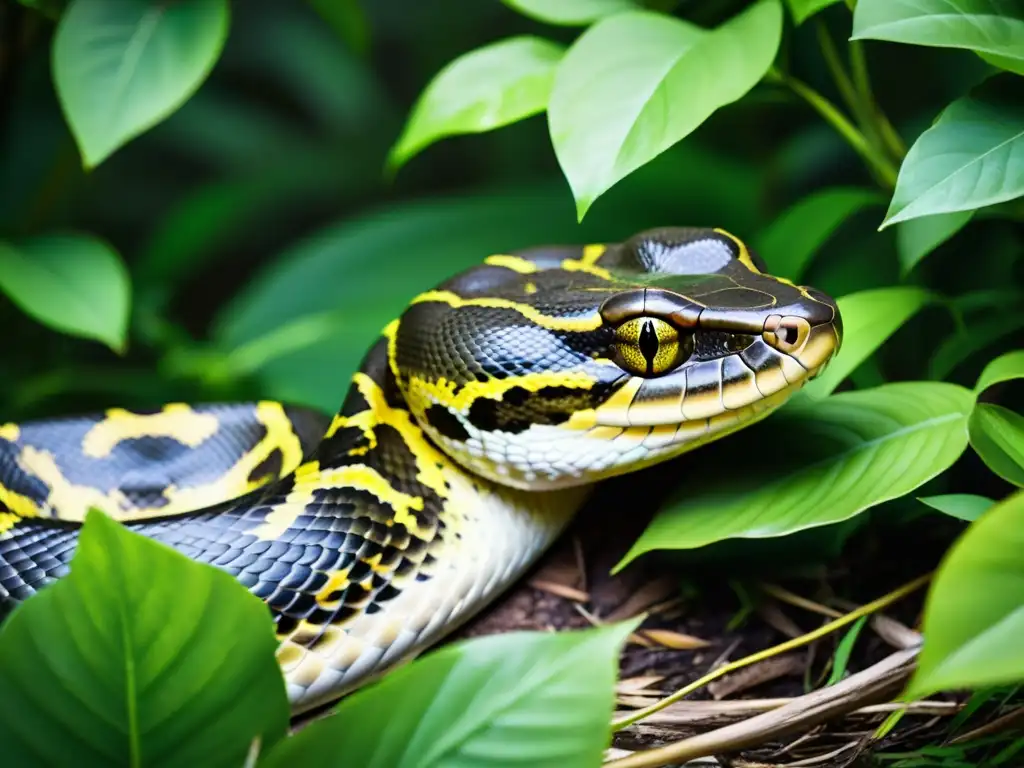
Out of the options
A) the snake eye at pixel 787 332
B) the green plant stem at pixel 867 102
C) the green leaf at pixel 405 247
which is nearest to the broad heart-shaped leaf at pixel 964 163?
the snake eye at pixel 787 332

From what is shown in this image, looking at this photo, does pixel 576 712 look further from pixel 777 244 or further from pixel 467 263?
pixel 467 263

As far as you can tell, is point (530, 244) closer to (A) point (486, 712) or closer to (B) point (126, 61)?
(B) point (126, 61)

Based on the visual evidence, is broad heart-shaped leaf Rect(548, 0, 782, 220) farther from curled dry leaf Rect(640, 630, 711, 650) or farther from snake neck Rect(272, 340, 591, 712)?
curled dry leaf Rect(640, 630, 711, 650)

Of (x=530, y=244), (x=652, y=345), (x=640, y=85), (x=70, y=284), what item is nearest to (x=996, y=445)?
(x=652, y=345)

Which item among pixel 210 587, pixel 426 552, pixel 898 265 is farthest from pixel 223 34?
pixel 898 265

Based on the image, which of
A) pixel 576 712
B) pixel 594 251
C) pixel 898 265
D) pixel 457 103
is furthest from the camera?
pixel 898 265

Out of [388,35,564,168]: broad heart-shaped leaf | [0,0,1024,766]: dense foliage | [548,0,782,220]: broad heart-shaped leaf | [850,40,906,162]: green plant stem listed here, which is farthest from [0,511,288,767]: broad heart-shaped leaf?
[850,40,906,162]: green plant stem
